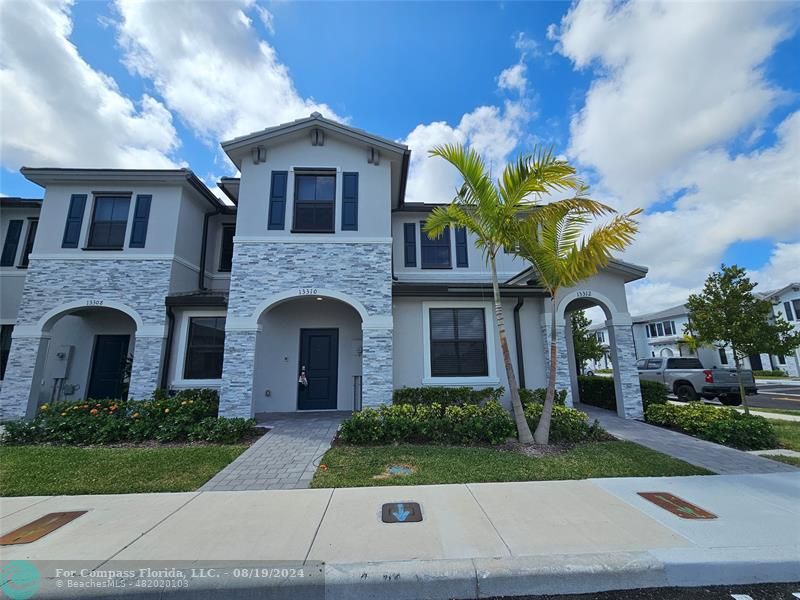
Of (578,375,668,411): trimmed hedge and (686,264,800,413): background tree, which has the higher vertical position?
(686,264,800,413): background tree

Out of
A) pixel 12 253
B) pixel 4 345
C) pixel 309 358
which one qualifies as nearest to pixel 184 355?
pixel 309 358

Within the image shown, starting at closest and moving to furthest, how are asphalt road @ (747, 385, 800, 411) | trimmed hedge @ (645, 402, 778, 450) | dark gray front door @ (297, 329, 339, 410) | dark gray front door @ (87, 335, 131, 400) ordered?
trimmed hedge @ (645, 402, 778, 450) < dark gray front door @ (297, 329, 339, 410) < dark gray front door @ (87, 335, 131, 400) < asphalt road @ (747, 385, 800, 411)

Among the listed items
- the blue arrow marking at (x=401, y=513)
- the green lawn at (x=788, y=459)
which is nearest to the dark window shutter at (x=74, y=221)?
the blue arrow marking at (x=401, y=513)

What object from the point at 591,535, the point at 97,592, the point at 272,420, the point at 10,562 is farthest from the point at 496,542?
the point at 272,420

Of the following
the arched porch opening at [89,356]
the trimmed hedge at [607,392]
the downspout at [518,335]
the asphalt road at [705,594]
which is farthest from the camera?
the arched porch opening at [89,356]

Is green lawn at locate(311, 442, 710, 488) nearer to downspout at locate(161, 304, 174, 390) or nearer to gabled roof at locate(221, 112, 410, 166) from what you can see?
downspout at locate(161, 304, 174, 390)

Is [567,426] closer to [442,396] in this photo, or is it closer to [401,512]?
[442,396]

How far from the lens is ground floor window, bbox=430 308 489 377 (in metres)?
9.66

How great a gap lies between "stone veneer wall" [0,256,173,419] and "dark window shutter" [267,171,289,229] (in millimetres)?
3569

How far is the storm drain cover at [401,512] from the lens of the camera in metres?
3.97

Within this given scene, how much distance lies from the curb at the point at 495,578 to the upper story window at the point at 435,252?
34.1ft

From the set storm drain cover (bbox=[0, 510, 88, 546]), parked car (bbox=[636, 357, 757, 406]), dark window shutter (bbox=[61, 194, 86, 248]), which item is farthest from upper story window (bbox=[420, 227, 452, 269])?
dark window shutter (bbox=[61, 194, 86, 248])

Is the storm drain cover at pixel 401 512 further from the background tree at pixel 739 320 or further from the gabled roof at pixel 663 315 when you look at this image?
the gabled roof at pixel 663 315

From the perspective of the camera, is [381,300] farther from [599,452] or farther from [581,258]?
[599,452]
